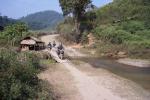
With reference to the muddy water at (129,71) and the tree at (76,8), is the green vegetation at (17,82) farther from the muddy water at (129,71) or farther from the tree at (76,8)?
the tree at (76,8)

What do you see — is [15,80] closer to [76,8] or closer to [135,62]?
[135,62]

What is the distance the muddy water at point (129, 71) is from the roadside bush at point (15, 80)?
12120mm

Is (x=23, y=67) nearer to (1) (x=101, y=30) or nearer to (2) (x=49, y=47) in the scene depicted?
(2) (x=49, y=47)

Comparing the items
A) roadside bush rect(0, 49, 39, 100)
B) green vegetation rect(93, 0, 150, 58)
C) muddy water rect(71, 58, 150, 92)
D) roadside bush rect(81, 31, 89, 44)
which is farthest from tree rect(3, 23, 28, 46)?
roadside bush rect(0, 49, 39, 100)

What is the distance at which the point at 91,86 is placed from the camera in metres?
31.5

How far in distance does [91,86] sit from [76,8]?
46.8 m

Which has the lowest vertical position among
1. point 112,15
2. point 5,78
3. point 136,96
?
point 136,96

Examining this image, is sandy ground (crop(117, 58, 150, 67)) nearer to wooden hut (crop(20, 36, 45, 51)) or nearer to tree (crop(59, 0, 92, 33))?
wooden hut (crop(20, 36, 45, 51))

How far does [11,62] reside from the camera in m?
24.5

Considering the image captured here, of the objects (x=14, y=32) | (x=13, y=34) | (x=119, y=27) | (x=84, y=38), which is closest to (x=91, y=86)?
(x=13, y=34)

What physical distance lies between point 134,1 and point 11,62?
62257 millimetres

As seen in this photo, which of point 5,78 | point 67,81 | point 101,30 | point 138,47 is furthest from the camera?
point 101,30

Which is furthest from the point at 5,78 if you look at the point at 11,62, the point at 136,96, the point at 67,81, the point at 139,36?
the point at 139,36

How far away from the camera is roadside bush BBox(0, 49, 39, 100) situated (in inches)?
833
